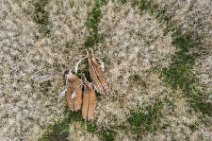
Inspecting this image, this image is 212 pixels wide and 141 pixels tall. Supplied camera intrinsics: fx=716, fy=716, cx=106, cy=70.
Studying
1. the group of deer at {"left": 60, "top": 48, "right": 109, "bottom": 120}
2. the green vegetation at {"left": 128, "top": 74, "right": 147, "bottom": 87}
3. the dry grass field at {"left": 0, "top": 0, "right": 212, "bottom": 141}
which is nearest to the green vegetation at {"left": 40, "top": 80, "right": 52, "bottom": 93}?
the dry grass field at {"left": 0, "top": 0, "right": 212, "bottom": 141}

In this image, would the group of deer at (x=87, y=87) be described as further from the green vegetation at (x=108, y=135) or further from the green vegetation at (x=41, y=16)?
the green vegetation at (x=41, y=16)

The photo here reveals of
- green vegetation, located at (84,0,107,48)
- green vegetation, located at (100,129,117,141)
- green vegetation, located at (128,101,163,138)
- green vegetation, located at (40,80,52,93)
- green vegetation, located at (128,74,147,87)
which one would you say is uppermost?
green vegetation, located at (84,0,107,48)

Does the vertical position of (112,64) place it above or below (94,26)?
below

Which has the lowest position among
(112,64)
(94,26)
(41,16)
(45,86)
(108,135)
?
(108,135)

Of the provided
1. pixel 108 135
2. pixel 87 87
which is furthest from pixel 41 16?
pixel 108 135

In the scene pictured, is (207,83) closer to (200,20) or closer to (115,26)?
(200,20)

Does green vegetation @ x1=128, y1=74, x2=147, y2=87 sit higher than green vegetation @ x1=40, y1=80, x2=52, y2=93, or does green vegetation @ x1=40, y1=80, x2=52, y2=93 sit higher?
green vegetation @ x1=128, y1=74, x2=147, y2=87

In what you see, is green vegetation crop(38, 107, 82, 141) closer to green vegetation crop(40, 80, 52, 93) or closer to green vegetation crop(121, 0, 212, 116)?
green vegetation crop(40, 80, 52, 93)

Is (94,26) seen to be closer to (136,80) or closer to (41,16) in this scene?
(41,16)
